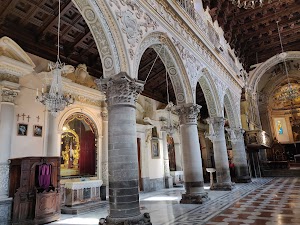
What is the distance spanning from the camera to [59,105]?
5078mm

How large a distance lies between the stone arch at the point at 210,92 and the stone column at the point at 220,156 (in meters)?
0.39

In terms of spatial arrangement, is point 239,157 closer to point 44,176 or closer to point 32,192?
point 44,176

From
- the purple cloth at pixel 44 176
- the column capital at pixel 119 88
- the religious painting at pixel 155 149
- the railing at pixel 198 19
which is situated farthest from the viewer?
the religious painting at pixel 155 149

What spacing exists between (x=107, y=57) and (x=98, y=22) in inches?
30.8

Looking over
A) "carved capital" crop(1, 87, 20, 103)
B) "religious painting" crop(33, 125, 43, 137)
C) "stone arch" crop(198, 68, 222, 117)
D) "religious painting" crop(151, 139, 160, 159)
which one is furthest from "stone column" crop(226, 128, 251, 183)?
"carved capital" crop(1, 87, 20, 103)

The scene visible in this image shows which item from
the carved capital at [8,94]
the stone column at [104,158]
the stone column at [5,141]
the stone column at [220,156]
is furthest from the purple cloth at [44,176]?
the stone column at [220,156]

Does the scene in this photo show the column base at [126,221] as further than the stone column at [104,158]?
No

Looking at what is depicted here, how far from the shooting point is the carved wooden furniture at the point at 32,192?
588cm

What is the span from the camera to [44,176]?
6418mm

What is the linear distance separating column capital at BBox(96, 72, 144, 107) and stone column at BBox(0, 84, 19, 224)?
303cm

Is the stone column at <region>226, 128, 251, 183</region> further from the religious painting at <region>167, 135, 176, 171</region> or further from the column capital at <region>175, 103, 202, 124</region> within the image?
the column capital at <region>175, 103, 202, 124</region>

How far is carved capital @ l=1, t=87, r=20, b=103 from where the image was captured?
21.0 feet

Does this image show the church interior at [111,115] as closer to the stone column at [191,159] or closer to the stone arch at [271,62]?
the stone column at [191,159]

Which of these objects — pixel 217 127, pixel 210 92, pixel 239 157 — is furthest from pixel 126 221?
pixel 239 157
